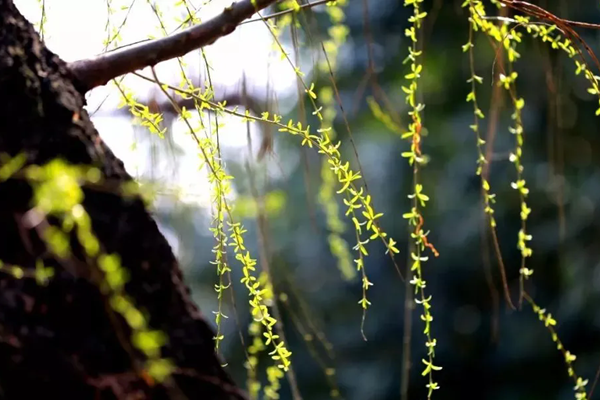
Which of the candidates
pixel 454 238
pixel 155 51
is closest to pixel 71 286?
pixel 155 51

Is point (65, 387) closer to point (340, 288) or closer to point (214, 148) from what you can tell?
point (214, 148)

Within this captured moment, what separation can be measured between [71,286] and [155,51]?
18 centimetres

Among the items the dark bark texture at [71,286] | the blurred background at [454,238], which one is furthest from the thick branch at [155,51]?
the blurred background at [454,238]

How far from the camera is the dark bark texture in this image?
392 mm

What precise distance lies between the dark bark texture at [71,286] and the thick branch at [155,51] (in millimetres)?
18

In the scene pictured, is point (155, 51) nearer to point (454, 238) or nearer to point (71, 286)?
point (71, 286)

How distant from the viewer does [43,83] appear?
465mm

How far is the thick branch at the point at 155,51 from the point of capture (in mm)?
517

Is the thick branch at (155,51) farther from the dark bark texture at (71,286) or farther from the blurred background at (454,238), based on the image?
the blurred background at (454,238)

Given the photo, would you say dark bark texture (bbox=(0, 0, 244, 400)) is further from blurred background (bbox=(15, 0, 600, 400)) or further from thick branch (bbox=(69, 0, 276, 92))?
blurred background (bbox=(15, 0, 600, 400))

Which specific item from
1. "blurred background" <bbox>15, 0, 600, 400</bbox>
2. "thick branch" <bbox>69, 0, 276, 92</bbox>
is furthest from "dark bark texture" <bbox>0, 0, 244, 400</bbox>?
"blurred background" <bbox>15, 0, 600, 400</bbox>

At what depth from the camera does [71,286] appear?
1.36ft

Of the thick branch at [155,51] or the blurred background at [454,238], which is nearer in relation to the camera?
the thick branch at [155,51]

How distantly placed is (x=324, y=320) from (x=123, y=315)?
2323 millimetres
